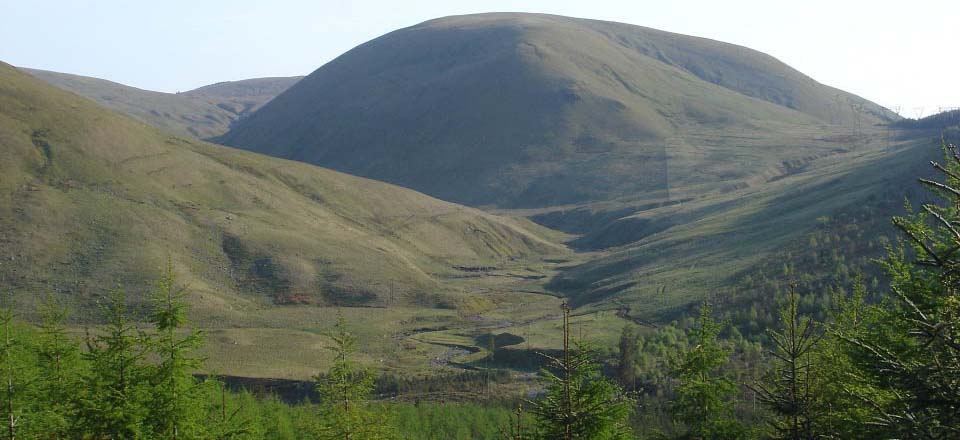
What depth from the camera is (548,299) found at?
117 m

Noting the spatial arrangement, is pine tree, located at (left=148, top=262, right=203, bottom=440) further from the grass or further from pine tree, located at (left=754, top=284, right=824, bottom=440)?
the grass

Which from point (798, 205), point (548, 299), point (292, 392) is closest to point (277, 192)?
point (548, 299)

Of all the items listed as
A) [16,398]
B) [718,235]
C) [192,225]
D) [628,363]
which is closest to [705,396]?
[16,398]

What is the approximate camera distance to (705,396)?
64.2 feet

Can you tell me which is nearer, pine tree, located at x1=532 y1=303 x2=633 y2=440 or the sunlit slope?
pine tree, located at x1=532 y1=303 x2=633 y2=440

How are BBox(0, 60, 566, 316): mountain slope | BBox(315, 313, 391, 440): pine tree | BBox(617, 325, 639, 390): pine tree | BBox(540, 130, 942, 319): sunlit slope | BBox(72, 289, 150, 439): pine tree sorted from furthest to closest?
BBox(540, 130, 942, 319): sunlit slope
BBox(0, 60, 566, 316): mountain slope
BBox(617, 325, 639, 390): pine tree
BBox(315, 313, 391, 440): pine tree
BBox(72, 289, 150, 439): pine tree

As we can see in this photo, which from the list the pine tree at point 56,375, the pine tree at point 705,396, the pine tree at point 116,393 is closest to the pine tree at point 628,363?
the pine tree at point 705,396

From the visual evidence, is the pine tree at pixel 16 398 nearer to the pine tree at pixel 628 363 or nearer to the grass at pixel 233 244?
the pine tree at pixel 628 363

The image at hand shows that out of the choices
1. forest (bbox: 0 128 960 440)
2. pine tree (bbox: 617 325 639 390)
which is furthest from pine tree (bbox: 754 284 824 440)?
pine tree (bbox: 617 325 639 390)

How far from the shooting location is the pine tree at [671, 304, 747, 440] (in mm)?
18938

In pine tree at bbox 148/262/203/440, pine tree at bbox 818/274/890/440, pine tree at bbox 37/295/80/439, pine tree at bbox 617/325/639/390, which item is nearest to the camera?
pine tree at bbox 818/274/890/440

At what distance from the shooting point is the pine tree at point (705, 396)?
1894cm

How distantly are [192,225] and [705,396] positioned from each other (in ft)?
343

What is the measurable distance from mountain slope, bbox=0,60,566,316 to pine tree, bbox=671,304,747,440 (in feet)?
272
